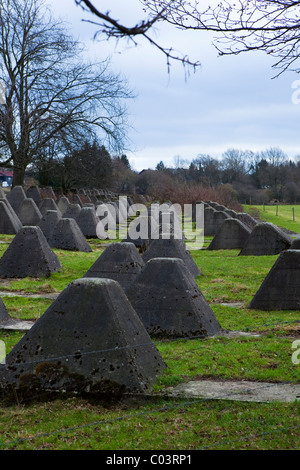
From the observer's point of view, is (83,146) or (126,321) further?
(83,146)

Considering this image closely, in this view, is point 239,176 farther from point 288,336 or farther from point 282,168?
point 288,336

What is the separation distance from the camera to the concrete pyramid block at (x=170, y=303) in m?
8.04

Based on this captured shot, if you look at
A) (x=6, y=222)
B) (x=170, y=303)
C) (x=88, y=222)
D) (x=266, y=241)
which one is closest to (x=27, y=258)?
(x=170, y=303)

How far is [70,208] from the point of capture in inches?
1045

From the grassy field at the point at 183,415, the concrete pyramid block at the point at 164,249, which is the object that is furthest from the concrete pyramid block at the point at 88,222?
the grassy field at the point at 183,415

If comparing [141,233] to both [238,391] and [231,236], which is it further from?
[238,391]

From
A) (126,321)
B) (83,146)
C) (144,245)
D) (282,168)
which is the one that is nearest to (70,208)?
(83,146)

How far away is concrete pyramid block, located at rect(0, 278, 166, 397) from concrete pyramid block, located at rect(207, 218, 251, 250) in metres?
15.7

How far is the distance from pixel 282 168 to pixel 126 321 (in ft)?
292

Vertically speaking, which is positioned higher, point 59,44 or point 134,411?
point 59,44

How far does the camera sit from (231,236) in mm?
21484

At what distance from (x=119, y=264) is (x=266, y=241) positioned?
29.7 ft

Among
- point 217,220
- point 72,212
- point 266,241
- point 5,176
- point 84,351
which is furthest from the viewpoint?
point 5,176

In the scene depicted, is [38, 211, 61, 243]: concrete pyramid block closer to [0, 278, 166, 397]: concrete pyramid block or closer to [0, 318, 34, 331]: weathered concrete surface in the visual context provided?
[0, 318, 34, 331]: weathered concrete surface
